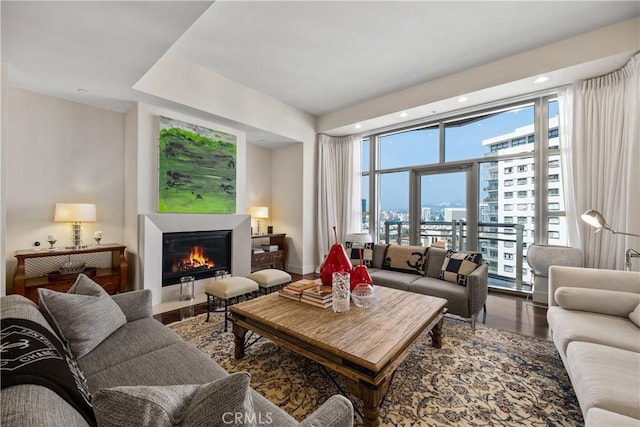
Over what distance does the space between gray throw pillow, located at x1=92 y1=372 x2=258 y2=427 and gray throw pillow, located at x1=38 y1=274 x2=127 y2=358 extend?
3.52 ft

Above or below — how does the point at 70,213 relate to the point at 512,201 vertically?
below

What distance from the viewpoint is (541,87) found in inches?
133

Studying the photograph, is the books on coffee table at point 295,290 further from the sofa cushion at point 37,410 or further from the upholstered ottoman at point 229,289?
the sofa cushion at point 37,410

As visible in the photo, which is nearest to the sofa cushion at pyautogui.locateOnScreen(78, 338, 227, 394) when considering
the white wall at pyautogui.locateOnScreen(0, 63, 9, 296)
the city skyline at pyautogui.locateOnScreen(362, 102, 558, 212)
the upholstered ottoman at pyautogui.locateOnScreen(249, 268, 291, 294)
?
the upholstered ottoman at pyautogui.locateOnScreen(249, 268, 291, 294)

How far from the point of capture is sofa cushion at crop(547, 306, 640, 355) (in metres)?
1.55

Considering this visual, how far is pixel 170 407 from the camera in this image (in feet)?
2.14

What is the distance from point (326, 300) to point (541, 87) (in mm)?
3884

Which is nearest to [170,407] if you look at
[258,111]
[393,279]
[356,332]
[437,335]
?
[356,332]

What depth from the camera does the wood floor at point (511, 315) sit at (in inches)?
105

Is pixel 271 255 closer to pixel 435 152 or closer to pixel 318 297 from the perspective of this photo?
pixel 318 297

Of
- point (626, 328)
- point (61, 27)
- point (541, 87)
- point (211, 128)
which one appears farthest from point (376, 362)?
point (541, 87)

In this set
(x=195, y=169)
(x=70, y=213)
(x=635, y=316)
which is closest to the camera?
(x=635, y=316)

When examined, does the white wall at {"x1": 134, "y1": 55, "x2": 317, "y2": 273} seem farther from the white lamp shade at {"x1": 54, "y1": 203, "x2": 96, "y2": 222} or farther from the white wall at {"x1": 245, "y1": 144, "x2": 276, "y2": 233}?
the white lamp shade at {"x1": 54, "y1": 203, "x2": 96, "y2": 222}

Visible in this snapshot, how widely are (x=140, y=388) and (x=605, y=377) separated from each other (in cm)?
191
